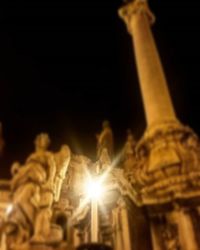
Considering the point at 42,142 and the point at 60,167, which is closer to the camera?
the point at 60,167

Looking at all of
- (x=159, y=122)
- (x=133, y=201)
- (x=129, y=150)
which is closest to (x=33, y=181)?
(x=133, y=201)

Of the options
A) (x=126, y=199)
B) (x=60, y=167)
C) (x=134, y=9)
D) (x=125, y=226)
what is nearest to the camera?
(x=60, y=167)

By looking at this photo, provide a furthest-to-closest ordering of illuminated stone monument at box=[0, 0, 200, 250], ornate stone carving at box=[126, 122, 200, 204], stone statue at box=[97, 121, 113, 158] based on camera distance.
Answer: stone statue at box=[97, 121, 113, 158] → ornate stone carving at box=[126, 122, 200, 204] → illuminated stone monument at box=[0, 0, 200, 250]

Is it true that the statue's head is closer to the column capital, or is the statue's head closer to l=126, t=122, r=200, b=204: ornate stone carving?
l=126, t=122, r=200, b=204: ornate stone carving

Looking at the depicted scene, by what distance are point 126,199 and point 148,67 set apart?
587 centimetres

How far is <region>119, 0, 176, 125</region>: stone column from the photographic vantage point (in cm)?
1133

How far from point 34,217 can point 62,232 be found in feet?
2.45

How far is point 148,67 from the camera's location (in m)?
12.8

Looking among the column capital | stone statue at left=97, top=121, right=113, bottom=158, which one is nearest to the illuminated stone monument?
the column capital

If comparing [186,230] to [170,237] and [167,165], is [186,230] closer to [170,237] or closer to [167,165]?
[170,237]

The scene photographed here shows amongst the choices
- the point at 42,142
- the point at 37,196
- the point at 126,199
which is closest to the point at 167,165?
the point at 126,199

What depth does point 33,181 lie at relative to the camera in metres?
7.56

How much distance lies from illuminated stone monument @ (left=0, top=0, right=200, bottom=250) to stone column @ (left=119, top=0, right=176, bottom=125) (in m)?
0.04

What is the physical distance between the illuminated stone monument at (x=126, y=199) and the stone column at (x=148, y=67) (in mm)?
45
